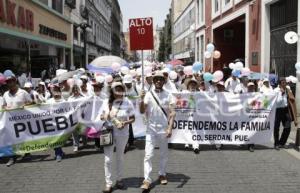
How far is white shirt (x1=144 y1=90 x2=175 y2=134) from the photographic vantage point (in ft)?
23.9

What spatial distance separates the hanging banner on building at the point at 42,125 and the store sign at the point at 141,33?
1.72m

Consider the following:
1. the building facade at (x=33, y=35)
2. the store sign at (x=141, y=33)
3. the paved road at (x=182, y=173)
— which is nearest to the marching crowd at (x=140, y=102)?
the paved road at (x=182, y=173)

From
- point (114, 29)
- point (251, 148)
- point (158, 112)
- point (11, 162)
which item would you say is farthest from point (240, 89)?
point (114, 29)

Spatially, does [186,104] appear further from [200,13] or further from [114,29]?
[114,29]

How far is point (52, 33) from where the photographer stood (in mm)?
32844

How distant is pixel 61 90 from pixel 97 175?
3.11m

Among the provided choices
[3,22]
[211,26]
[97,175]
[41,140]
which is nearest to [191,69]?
[41,140]

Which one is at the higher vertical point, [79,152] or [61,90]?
[61,90]

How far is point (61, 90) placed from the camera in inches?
419

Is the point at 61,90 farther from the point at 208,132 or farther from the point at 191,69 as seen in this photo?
the point at 191,69

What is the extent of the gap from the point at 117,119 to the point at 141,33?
385cm

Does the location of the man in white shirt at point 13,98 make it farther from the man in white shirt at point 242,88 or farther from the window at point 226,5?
the window at point 226,5

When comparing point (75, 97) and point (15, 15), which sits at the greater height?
point (15, 15)

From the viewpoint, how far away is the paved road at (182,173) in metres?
7.29
